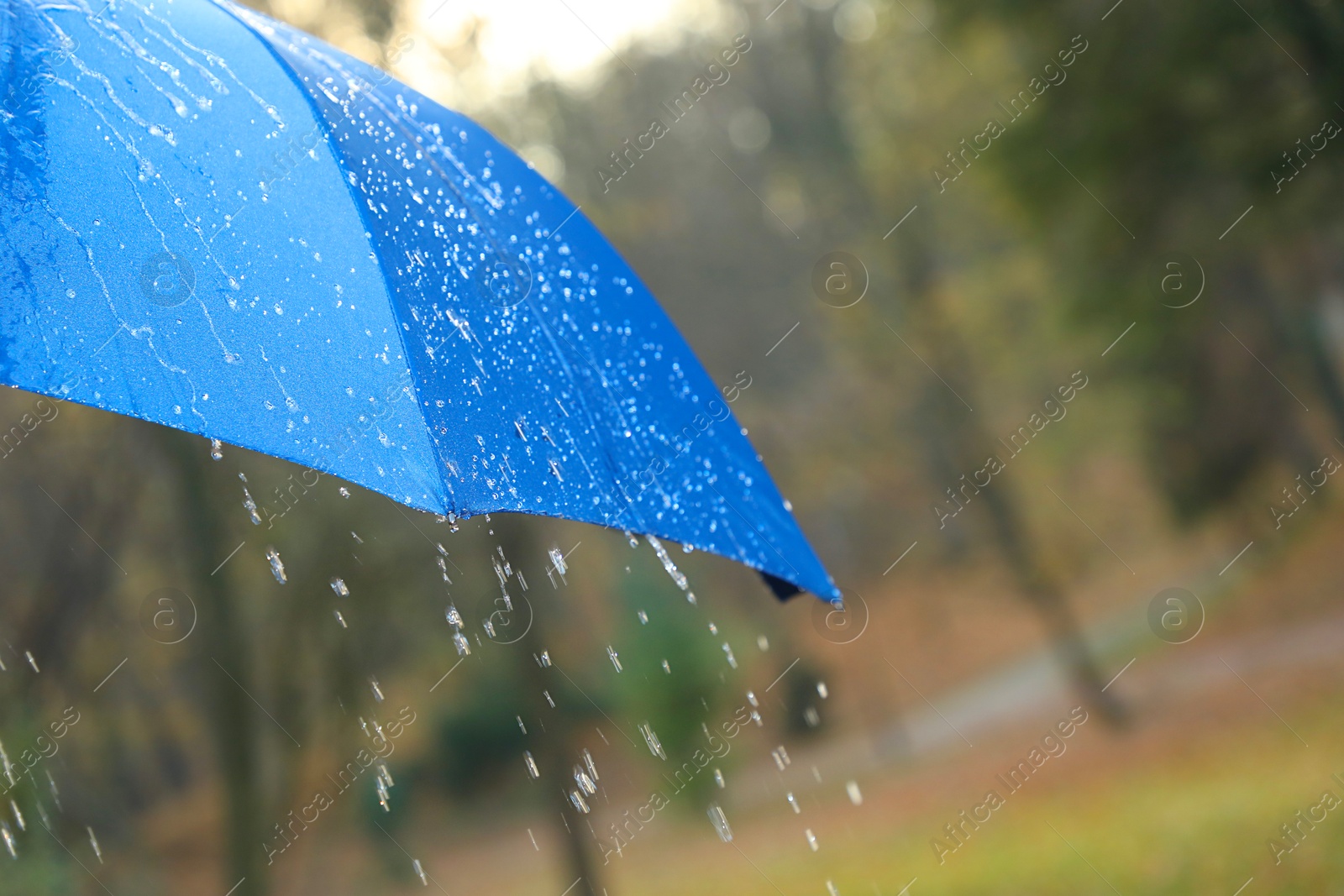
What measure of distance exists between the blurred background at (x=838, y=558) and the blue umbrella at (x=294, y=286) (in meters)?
0.44

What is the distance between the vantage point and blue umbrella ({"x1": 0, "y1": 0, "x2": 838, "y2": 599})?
1503 millimetres

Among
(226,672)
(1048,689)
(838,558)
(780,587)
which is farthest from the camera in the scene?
(838,558)

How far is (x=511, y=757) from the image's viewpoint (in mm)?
17594

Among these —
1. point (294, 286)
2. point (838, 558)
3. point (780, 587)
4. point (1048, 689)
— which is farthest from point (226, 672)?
point (838, 558)

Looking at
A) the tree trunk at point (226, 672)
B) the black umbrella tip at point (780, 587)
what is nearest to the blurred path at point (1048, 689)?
the tree trunk at point (226, 672)

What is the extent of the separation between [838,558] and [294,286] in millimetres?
23351

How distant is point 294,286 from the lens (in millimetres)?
1641

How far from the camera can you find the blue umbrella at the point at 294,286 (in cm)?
150

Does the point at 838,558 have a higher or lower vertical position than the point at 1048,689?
higher

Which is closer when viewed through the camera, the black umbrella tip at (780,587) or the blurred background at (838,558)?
the black umbrella tip at (780,587)

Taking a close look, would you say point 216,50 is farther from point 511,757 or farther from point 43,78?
point 511,757

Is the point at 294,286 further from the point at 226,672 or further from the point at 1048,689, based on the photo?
the point at 1048,689

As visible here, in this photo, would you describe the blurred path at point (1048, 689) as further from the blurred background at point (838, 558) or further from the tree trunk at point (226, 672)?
the tree trunk at point (226, 672)

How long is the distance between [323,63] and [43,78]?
0.54 m
